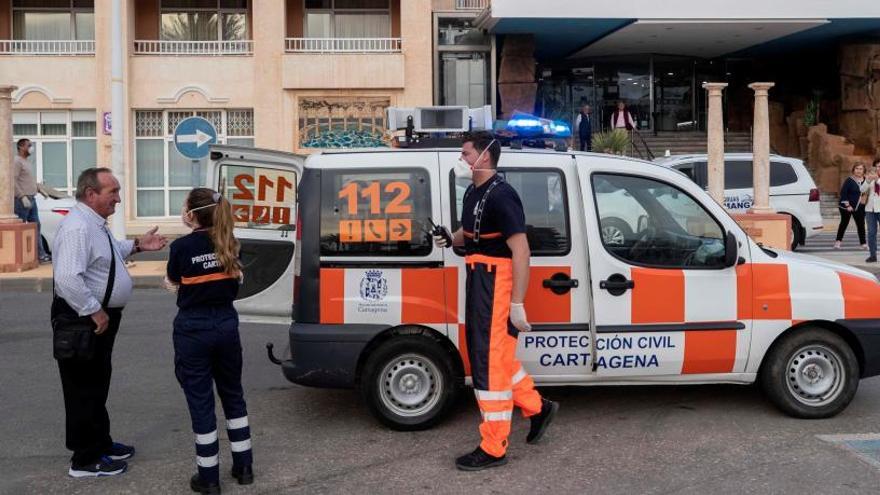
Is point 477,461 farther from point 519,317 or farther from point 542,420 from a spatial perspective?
point 519,317

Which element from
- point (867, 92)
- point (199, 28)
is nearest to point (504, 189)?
point (199, 28)

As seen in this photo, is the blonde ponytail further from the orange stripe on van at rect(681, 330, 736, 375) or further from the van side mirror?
the van side mirror

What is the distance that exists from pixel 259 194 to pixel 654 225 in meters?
2.99

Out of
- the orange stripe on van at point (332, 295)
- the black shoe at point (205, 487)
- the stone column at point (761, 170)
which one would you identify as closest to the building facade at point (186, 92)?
the stone column at point (761, 170)

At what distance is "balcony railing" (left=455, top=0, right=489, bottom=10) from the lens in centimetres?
2548

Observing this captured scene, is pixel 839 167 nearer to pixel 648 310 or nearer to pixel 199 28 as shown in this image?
pixel 199 28

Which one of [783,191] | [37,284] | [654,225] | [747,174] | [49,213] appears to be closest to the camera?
[654,225]

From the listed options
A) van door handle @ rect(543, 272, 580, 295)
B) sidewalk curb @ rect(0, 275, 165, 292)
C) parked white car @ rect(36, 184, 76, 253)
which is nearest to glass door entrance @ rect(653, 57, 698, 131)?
parked white car @ rect(36, 184, 76, 253)

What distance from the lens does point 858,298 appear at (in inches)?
227

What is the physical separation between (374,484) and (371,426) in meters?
1.09

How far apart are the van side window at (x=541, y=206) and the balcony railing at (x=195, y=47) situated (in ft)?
66.5

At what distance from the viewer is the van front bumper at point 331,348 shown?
5559mm

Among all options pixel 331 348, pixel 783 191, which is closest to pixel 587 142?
pixel 783 191

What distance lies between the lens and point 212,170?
6832mm
